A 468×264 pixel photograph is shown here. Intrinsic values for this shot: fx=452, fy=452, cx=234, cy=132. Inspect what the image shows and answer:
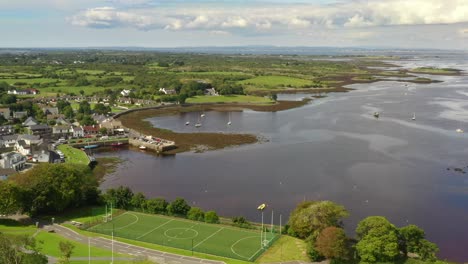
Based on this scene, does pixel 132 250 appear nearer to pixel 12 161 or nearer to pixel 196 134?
pixel 12 161

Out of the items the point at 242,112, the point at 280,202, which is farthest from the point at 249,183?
the point at 242,112

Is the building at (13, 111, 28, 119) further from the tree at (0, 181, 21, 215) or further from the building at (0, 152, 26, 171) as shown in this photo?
the tree at (0, 181, 21, 215)

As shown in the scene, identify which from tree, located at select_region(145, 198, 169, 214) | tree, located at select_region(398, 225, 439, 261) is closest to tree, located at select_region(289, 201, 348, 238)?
tree, located at select_region(398, 225, 439, 261)

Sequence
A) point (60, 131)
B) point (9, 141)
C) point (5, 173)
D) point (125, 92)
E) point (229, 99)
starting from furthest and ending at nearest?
point (125, 92) → point (229, 99) → point (60, 131) → point (9, 141) → point (5, 173)

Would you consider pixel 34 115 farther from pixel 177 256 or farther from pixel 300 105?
pixel 177 256

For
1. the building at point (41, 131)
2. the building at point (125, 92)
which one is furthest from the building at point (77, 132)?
the building at point (125, 92)

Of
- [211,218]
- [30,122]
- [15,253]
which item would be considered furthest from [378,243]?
[30,122]
